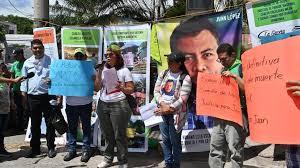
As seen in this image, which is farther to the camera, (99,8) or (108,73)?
(99,8)

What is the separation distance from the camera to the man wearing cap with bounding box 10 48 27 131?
360 inches

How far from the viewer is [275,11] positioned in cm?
576

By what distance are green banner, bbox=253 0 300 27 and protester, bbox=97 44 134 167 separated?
1960mm

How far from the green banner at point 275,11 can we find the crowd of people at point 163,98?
67 cm

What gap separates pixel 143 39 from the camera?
6684 mm

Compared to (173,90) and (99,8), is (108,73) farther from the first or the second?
(99,8)

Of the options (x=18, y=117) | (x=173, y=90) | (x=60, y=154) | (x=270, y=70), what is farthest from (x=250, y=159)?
(x=18, y=117)

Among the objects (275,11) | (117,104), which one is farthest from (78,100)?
(275,11)

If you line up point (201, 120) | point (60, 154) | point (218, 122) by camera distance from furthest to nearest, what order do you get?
1. point (60, 154)
2. point (201, 120)
3. point (218, 122)

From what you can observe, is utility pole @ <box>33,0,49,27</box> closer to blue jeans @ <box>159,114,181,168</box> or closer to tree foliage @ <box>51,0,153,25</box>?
blue jeans @ <box>159,114,181,168</box>

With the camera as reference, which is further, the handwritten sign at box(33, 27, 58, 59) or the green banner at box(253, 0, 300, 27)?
the handwritten sign at box(33, 27, 58, 59)

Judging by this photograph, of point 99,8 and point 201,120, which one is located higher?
point 99,8

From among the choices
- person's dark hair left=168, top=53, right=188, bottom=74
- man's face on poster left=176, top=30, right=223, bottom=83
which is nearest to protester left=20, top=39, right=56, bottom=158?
man's face on poster left=176, top=30, right=223, bottom=83

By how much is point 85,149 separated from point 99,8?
17.5 meters
